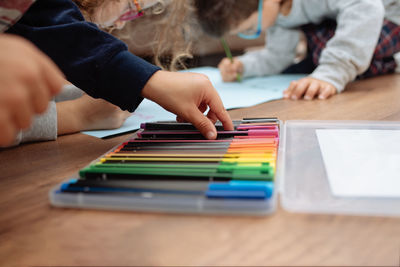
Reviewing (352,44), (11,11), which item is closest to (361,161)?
(11,11)

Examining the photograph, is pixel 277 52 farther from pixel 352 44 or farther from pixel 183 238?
pixel 183 238

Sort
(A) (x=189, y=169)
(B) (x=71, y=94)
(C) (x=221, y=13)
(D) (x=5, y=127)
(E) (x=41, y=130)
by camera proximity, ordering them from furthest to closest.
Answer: (C) (x=221, y=13) < (B) (x=71, y=94) < (E) (x=41, y=130) < (A) (x=189, y=169) < (D) (x=5, y=127)

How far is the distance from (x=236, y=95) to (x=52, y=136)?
0.39 meters

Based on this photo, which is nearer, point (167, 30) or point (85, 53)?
point (85, 53)

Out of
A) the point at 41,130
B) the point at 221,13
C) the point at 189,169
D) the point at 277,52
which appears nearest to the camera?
the point at 189,169

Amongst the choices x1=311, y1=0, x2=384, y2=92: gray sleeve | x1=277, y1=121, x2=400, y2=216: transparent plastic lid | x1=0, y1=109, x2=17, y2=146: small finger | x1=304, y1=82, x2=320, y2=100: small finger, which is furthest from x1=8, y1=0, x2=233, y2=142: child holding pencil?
x1=311, y1=0, x2=384, y2=92: gray sleeve

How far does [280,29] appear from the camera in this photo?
1.05 meters

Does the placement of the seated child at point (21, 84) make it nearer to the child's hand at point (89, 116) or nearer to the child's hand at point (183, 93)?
the child's hand at point (183, 93)

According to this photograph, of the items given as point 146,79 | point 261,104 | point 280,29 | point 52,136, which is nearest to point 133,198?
point 146,79

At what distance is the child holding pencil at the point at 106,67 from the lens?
0.41 meters

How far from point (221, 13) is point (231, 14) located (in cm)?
3

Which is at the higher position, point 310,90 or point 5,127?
point 5,127

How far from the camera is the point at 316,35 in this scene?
0.95 meters

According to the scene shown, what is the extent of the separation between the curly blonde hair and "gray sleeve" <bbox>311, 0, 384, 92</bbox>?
308 mm
